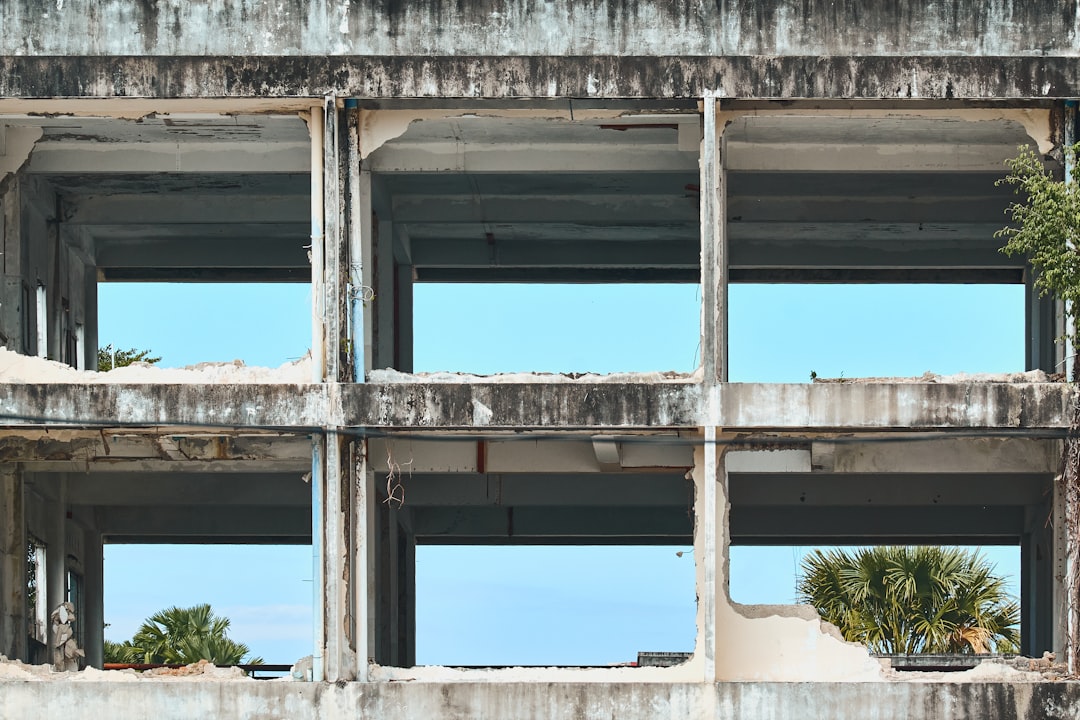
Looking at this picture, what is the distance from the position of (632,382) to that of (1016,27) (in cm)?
585

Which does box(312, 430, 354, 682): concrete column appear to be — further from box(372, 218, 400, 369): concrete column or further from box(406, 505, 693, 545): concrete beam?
box(406, 505, 693, 545): concrete beam

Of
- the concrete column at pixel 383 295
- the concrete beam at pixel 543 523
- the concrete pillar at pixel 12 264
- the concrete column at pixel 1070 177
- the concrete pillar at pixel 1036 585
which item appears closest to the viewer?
the concrete column at pixel 1070 177

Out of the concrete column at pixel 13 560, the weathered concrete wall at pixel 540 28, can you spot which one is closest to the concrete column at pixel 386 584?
the concrete column at pixel 13 560

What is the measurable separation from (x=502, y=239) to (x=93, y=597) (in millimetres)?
7590

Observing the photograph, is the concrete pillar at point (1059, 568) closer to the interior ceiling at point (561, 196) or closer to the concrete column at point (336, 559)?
the interior ceiling at point (561, 196)

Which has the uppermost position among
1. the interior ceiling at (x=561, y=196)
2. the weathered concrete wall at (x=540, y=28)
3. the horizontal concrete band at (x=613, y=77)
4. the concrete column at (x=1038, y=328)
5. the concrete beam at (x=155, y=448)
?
the weathered concrete wall at (x=540, y=28)

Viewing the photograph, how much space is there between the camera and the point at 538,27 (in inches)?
772

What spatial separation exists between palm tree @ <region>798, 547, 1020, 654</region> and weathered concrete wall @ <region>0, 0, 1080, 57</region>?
1084 cm

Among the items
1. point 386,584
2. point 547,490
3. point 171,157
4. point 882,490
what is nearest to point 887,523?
point 882,490

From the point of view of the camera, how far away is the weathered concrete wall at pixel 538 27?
763 inches

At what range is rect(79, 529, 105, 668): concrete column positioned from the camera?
82.8 ft

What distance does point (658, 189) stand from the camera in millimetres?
22812

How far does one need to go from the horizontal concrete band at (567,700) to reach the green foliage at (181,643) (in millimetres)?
12621

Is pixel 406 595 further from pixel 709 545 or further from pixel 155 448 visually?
pixel 709 545
